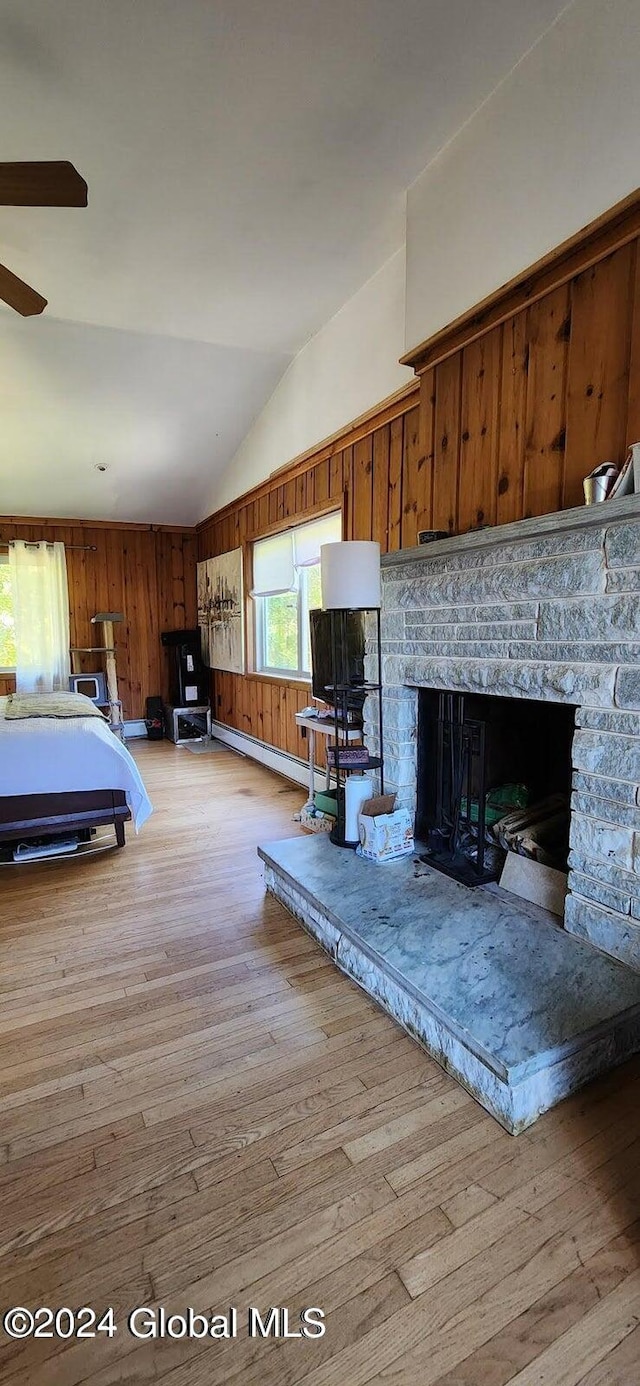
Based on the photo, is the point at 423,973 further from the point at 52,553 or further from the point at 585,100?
the point at 52,553

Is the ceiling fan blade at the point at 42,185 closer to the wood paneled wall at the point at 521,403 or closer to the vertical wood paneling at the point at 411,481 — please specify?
the wood paneled wall at the point at 521,403

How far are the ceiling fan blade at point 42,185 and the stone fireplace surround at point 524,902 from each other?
165cm

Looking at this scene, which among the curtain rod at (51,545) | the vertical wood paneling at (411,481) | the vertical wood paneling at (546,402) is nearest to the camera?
the vertical wood paneling at (546,402)

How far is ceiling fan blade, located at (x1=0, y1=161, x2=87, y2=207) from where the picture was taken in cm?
173

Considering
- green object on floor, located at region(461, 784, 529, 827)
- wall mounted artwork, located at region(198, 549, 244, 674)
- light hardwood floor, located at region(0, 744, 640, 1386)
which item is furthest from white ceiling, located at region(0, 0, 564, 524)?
light hardwood floor, located at region(0, 744, 640, 1386)

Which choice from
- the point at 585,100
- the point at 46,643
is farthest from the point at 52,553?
the point at 585,100

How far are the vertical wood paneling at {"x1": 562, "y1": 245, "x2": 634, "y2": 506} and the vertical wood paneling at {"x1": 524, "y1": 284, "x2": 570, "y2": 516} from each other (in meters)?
0.04

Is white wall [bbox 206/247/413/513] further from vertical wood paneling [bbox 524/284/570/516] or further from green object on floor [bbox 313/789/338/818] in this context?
green object on floor [bbox 313/789/338/818]

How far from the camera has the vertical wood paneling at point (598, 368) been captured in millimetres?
1786

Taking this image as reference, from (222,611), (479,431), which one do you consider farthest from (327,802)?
(222,611)

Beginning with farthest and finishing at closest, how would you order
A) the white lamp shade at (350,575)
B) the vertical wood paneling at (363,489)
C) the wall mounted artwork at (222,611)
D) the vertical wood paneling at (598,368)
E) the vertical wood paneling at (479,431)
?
the wall mounted artwork at (222,611)
the vertical wood paneling at (363,489)
the white lamp shade at (350,575)
the vertical wood paneling at (479,431)
the vertical wood paneling at (598,368)

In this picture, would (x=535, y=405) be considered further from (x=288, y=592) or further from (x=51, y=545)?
(x=51, y=545)

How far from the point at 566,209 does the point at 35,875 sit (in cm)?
355

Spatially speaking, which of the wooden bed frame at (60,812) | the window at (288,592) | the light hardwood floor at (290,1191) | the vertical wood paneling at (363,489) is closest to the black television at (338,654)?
the vertical wood paneling at (363,489)
